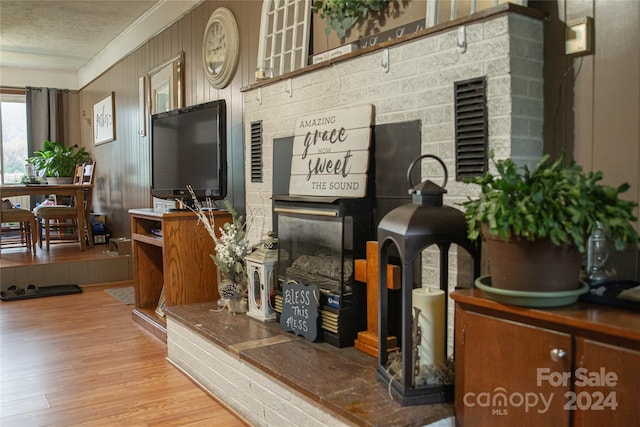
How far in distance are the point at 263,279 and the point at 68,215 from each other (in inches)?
170

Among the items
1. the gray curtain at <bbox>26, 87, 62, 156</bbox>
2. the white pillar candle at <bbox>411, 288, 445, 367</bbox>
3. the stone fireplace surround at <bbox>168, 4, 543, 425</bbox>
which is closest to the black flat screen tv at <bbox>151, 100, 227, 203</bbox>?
the stone fireplace surround at <bbox>168, 4, 543, 425</bbox>

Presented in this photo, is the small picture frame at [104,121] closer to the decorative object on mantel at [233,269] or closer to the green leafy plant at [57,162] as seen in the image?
the green leafy plant at [57,162]

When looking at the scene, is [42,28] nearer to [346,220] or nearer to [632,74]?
[346,220]

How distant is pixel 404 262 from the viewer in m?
1.71

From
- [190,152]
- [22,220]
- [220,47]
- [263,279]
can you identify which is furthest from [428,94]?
[22,220]

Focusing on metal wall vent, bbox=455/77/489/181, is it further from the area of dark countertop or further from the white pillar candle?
the area of dark countertop

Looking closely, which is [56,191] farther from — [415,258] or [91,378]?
[415,258]

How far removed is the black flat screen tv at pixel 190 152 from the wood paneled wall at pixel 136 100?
0.30 meters

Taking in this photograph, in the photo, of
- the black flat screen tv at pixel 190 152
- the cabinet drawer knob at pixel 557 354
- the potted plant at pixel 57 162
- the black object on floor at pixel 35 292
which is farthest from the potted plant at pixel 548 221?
the potted plant at pixel 57 162

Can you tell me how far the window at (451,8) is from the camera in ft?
6.59

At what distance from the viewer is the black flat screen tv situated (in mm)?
3473

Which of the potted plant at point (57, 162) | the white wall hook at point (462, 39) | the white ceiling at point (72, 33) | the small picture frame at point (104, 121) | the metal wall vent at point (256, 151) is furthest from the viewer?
the potted plant at point (57, 162)

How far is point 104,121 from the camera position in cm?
716

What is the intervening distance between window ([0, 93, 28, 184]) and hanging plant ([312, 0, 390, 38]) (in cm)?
695
